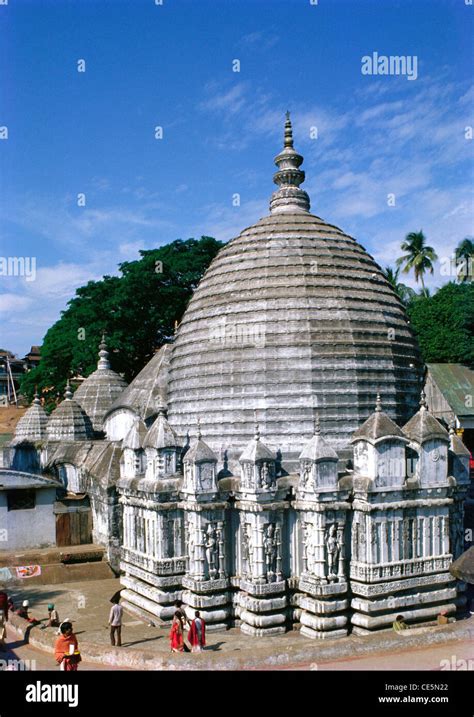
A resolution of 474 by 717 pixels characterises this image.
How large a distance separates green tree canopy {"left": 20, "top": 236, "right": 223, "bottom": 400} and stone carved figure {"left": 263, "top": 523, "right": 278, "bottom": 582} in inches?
1026

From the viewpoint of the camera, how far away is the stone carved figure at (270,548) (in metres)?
14.6

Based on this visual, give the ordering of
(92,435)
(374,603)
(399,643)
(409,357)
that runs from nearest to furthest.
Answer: (399,643) < (374,603) < (409,357) < (92,435)

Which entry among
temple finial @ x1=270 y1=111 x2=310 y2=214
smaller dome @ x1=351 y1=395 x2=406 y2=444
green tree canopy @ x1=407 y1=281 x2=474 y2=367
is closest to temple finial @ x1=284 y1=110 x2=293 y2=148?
temple finial @ x1=270 y1=111 x2=310 y2=214

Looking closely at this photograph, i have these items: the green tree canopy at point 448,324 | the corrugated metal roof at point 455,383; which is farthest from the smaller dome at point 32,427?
the green tree canopy at point 448,324

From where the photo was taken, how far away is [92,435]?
29516 millimetres

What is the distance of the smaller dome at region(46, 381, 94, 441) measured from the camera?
2836 centimetres

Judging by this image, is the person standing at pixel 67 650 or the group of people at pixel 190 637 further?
the group of people at pixel 190 637

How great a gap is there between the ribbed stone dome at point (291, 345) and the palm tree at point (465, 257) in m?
30.2

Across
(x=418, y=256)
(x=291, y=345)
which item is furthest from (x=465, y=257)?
(x=291, y=345)

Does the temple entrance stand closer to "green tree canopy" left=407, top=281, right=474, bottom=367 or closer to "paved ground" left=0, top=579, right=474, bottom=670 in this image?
"paved ground" left=0, top=579, right=474, bottom=670

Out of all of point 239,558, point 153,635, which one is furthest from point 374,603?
point 153,635

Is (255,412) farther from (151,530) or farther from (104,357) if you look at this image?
(104,357)

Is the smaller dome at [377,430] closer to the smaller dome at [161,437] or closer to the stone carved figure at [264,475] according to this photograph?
the stone carved figure at [264,475]
